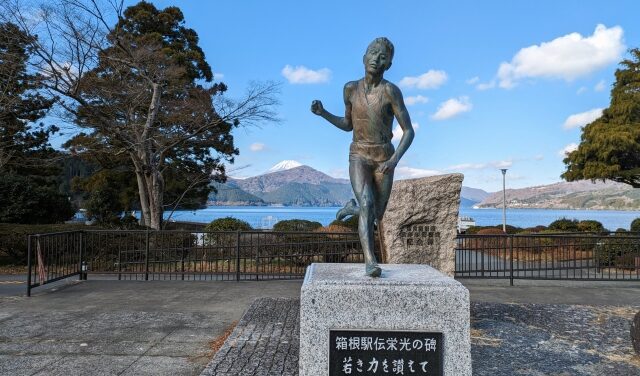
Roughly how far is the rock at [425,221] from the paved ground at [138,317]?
239 cm

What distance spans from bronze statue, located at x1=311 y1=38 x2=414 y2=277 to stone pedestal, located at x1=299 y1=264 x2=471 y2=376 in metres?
1.00

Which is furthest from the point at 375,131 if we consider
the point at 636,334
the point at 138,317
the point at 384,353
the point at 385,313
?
the point at 138,317

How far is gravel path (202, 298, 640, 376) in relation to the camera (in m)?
4.83

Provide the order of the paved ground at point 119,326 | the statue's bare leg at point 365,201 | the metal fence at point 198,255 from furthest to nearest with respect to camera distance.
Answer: the metal fence at point 198,255 < the paved ground at point 119,326 < the statue's bare leg at point 365,201

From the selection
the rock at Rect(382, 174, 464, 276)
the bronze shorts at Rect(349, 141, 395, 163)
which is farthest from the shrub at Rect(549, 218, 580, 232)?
the bronze shorts at Rect(349, 141, 395, 163)

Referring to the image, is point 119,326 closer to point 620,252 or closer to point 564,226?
point 620,252

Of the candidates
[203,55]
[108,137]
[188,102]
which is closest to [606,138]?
[188,102]

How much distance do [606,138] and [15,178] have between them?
2285 centimetres

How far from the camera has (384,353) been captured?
11.6ft

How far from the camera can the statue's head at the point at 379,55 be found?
14.8 ft

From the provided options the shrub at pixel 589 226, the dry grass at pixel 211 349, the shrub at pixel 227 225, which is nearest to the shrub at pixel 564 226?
the shrub at pixel 589 226

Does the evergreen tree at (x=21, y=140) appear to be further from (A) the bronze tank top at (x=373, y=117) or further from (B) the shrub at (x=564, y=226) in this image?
(B) the shrub at (x=564, y=226)

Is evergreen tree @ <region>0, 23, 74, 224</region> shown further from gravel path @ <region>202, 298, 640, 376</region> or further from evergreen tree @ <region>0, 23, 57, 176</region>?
gravel path @ <region>202, 298, 640, 376</region>

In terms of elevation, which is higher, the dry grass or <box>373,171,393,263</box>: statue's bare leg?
<box>373,171,393,263</box>: statue's bare leg
